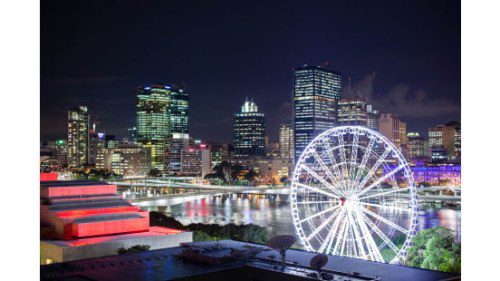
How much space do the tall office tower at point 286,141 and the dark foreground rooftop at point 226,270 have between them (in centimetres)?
3806

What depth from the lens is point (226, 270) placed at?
8.59 m

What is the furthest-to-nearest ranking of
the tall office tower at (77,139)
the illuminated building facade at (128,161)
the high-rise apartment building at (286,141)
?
the tall office tower at (77,139), the illuminated building facade at (128,161), the high-rise apartment building at (286,141)

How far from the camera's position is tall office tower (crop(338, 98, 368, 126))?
3578 cm

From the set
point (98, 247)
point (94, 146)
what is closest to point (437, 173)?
point (98, 247)

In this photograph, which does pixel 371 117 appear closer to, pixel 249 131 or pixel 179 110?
pixel 249 131

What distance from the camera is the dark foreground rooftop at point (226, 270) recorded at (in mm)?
8250

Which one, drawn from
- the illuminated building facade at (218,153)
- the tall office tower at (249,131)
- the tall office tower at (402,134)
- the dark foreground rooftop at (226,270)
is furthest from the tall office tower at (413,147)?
the dark foreground rooftop at (226,270)

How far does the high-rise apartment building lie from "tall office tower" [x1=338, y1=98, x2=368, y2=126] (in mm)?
9798

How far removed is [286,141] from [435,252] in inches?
1455

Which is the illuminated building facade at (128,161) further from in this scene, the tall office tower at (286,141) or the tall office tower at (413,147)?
the tall office tower at (413,147)

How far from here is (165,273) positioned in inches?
340
